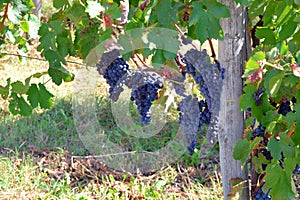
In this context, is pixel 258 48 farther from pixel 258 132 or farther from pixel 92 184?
pixel 92 184

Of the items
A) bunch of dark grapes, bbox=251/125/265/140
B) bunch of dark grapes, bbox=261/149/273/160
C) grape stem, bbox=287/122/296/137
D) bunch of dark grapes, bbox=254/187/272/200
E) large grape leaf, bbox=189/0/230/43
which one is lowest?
bunch of dark grapes, bbox=254/187/272/200

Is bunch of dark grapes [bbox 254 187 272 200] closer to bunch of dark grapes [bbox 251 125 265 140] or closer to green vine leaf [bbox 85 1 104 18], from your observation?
bunch of dark grapes [bbox 251 125 265 140]

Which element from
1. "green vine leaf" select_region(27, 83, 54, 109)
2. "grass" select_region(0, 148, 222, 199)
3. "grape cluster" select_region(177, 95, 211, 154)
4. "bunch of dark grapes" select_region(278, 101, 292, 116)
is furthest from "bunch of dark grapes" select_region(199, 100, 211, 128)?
"grass" select_region(0, 148, 222, 199)

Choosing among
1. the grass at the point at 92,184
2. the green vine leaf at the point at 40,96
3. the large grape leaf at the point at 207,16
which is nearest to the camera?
the large grape leaf at the point at 207,16

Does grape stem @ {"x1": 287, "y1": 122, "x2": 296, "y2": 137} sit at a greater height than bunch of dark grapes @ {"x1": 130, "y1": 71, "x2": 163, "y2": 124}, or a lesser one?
lesser

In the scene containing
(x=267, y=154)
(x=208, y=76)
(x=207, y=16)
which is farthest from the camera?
(x=267, y=154)

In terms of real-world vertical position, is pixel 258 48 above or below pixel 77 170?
above

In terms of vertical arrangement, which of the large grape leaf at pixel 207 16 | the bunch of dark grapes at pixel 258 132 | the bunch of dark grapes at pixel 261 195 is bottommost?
the bunch of dark grapes at pixel 261 195

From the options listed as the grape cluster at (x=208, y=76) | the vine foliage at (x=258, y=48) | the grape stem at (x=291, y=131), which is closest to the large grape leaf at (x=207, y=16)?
the vine foliage at (x=258, y=48)

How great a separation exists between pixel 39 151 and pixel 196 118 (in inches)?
93.7

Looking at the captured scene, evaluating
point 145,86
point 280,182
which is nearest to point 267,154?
point 280,182

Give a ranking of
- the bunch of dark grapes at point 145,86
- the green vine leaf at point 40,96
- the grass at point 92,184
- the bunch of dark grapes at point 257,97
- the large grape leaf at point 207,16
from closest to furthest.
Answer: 1. the large grape leaf at point 207,16
2. the bunch of dark grapes at point 257,97
3. the bunch of dark grapes at point 145,86
4. the green vine leaf at point 40,96
5. the grass at point 92,184

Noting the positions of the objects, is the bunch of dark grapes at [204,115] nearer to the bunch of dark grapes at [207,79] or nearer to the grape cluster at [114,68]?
the bunch of dark grapes at [207,79]

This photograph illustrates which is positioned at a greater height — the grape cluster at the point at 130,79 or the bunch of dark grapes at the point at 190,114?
the grape cluster at the point at 130,79
